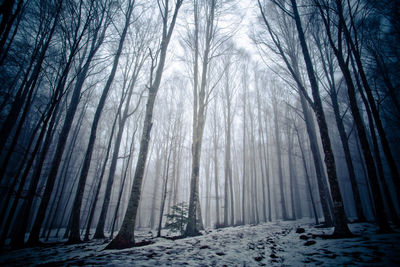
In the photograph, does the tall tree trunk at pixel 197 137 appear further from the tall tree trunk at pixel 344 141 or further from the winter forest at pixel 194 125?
the tall tree trunk at pixel 344 141

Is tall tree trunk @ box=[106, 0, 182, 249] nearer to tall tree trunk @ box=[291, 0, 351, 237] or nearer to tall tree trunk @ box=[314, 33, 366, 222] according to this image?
tall tree trunk @ box=[291, 0, 351, 237]

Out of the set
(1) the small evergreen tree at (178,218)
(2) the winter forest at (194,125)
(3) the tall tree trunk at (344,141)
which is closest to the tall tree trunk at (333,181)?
(2) the winter forest at (194,125)

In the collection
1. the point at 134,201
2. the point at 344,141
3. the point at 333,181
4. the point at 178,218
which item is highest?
the point at 344,141

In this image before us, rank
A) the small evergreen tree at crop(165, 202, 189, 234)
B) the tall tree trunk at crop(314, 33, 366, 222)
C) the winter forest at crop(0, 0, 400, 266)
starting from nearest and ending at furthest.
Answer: the winter forest at crop(0, 0, 400, 266) → the tall tree trunk at crop(314, 33, 366, 222) → the small evergreen tree at crop(165, 202, 189, 234)

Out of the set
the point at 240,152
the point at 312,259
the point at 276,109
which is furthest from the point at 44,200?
the point at 240,152

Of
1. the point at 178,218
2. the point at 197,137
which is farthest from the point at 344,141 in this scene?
the point at 178,218

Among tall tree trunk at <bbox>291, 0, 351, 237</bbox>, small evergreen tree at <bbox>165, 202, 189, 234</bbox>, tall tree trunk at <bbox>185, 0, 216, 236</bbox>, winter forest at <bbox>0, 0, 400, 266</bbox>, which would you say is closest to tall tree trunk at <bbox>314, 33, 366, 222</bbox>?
winter forest at <bbox>0, 0, 400, 266</bbox>

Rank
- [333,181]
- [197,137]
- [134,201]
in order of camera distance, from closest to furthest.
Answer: [333,181], [134,201], [197,137]

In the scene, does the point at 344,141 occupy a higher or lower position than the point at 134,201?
higher

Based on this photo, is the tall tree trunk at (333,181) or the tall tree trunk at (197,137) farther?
the tall tree trunk at (197,137)

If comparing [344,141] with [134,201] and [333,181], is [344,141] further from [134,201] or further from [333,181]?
[134,201]

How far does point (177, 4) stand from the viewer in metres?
6.92

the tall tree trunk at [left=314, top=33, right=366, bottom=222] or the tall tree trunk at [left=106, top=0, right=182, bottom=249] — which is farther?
the tall tree trunk at [left=314, top=33, right=366, bottom=222]

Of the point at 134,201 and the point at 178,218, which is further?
the point at 178,218
